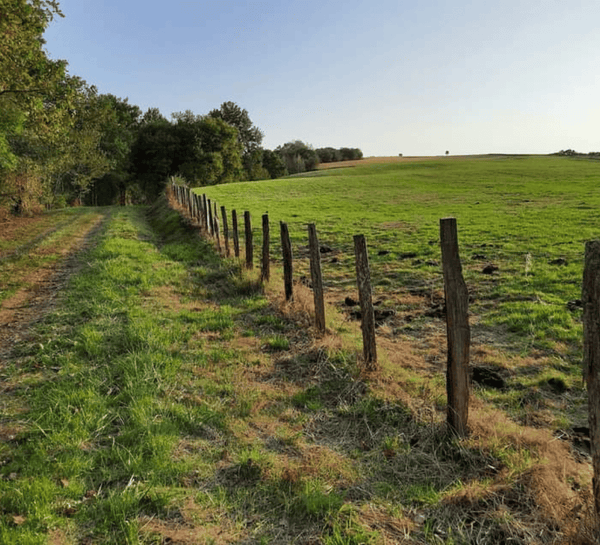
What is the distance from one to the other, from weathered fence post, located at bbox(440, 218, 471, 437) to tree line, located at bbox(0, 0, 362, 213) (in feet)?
50.6

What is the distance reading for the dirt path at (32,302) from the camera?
7848 millimetres

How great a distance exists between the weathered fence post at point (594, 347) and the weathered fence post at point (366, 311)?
3072 mm

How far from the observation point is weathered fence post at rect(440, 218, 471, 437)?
4.64 meters

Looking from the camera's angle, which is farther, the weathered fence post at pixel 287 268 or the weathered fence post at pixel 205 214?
the weathered fence post at pixel 205 214

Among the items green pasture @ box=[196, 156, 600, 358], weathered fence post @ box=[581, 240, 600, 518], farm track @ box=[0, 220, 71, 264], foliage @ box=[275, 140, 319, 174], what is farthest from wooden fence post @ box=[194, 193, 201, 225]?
foliage @ box=[275, 140, 319, 174]

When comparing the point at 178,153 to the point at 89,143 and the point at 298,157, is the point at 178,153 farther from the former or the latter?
the point at 298,157

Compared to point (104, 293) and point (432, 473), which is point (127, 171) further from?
point (432, 473)

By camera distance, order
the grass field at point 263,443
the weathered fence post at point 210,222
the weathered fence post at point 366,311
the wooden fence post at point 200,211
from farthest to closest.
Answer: the wooden fence post at point 200,211 < the weathered fence post at point 210,222 < the weathered fence post at point 366,311 < the grass field at point 263,443

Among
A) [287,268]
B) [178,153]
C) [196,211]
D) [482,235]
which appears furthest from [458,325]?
[178,153]

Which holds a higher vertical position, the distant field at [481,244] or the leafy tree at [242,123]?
the leafy tree at [242,123]

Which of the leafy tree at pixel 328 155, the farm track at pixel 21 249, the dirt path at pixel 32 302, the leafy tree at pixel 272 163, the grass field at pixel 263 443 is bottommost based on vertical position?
Result: the grass field at pixel 263 443

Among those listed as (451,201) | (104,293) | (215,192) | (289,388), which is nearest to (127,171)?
(215,192)

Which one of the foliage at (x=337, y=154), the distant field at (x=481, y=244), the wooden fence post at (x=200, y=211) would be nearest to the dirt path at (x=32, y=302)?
the wooden fence post at (x=200, y=211)

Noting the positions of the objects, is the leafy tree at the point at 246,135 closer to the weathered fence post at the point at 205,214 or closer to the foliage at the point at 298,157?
the foliage at the point at 298,157
